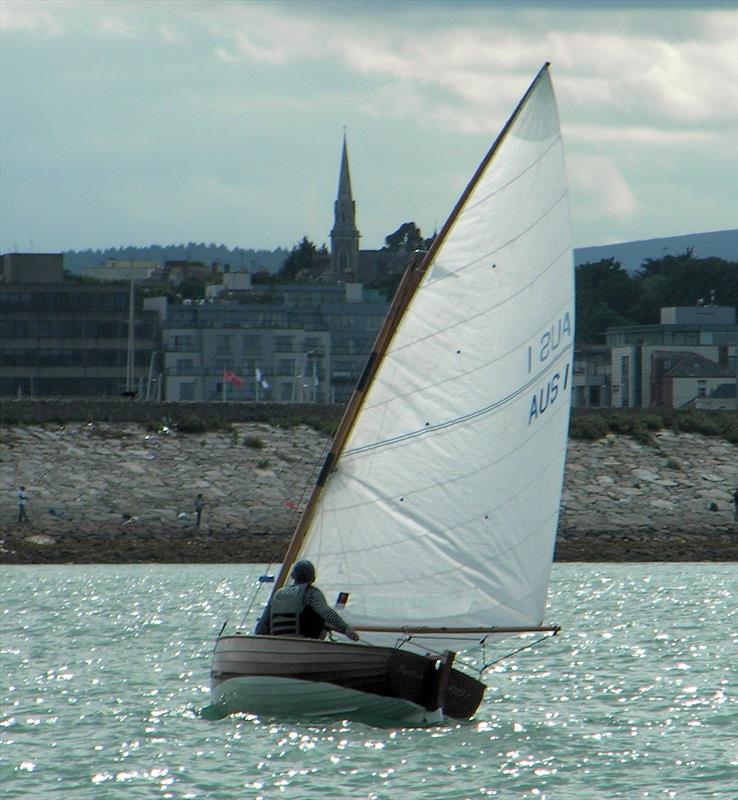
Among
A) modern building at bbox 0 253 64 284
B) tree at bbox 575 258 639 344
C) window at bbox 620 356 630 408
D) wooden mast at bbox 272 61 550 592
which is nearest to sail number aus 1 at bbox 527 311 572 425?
wooden mast at bbox 272 61 550 592

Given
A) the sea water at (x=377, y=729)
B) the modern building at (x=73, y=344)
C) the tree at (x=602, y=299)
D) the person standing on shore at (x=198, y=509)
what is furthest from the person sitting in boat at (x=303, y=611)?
the tree at (x=602, y=299)

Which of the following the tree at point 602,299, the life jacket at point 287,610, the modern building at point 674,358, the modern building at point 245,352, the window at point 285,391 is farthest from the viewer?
the tree at point 602,299

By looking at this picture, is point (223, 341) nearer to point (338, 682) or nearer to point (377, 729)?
point (377, 729)

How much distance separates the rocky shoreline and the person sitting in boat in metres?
35.5

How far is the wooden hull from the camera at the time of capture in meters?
20.6

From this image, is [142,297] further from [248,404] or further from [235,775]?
[235,775]

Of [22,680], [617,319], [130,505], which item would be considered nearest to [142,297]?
[617,319]

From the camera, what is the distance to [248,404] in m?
76.5

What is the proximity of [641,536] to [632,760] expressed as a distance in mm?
44780

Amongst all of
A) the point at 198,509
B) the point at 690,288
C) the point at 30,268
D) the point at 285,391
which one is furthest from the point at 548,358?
the point at 690,288

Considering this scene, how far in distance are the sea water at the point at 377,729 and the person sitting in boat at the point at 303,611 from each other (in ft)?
3.80

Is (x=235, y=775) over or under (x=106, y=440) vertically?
under

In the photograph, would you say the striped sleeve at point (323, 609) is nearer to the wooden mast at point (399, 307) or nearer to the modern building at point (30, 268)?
the wooden mast at point (399, 307)

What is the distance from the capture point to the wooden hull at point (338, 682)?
2058 cm
